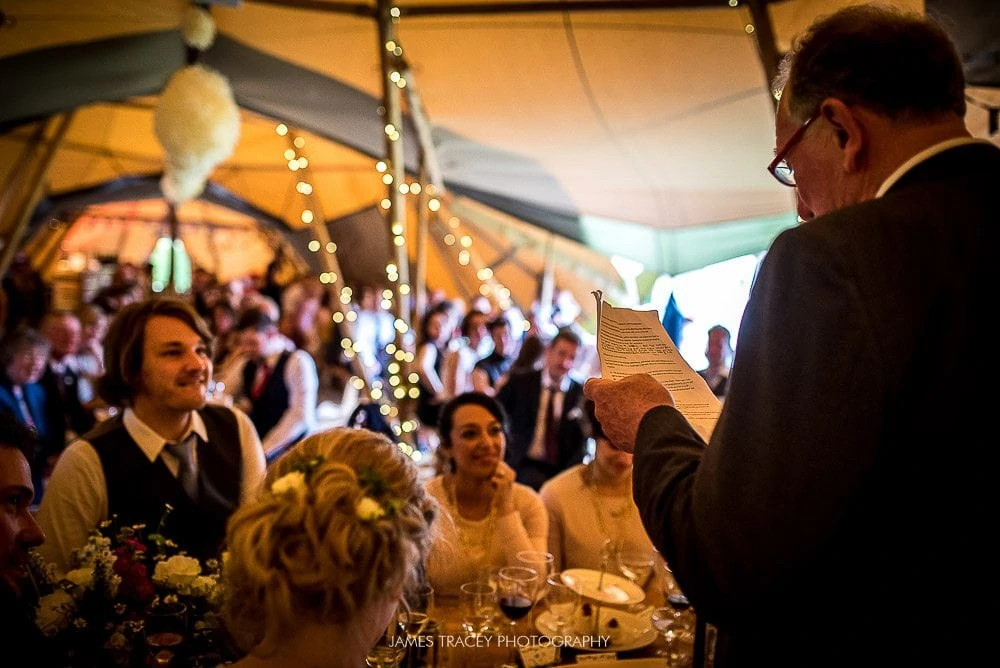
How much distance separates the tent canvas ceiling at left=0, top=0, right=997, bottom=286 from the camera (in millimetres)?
4793

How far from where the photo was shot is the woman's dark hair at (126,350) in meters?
2.41

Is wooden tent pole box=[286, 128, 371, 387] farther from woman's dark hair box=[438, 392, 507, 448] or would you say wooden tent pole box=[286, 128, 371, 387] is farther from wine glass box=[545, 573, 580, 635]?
wine glass box=[545, 573, 580, 635]

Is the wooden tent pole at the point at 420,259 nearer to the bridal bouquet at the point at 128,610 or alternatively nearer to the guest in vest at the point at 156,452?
the guest in vest at the point at 156,452

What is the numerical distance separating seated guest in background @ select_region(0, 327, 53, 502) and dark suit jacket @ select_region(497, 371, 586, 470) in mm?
2534

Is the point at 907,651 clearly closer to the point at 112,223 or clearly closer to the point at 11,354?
the point at 11,354

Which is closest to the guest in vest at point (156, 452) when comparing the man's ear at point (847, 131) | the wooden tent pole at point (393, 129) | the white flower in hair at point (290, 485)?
the white flower in hair at point (290, 485)

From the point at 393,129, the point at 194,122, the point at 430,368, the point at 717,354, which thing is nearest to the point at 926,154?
the point at 717,354

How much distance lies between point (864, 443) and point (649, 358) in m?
0.47

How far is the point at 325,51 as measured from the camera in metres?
5.68

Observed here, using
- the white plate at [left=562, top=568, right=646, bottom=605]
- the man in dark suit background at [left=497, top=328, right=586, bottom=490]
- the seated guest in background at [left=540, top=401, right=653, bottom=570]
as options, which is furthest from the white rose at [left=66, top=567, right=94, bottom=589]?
the man in dark suit background at [left=497, top=328, right=586, bottom=490]

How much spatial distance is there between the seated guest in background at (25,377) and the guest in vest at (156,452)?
2023 mm

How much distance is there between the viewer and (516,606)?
6.71ft

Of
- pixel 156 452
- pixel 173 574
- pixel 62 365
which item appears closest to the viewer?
pixel 173 574

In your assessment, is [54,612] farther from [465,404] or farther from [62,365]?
[62,365]
